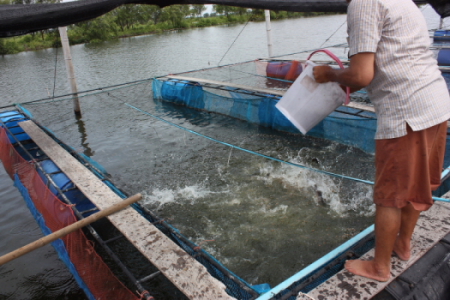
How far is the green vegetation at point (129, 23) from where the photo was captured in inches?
1377

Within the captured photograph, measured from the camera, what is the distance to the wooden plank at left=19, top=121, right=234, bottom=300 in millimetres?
2521

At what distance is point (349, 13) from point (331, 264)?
1749mm

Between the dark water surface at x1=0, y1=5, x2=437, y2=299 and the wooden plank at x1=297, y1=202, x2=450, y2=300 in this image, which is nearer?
the wooden plank at x1=297, y1=202, x2=450, y2=300

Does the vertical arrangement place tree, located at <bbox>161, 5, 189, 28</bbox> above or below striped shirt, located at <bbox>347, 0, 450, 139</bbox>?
above

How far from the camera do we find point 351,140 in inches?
248

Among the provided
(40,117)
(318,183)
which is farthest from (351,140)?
(40,117)

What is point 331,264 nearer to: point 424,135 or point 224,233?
point 424,135

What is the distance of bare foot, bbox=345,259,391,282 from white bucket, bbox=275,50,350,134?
126cm

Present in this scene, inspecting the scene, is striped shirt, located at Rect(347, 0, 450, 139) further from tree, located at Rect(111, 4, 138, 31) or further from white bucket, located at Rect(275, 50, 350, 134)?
tree, located at Rect(111, 4, 138, 31)

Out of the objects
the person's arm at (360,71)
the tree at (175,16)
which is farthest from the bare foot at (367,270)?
the tree at (175,16)

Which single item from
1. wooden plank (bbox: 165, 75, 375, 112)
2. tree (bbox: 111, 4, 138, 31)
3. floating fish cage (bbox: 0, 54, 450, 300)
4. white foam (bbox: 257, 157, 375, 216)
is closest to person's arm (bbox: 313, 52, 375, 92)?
floating fish cage (bbox: 0, 54, 450, 300)

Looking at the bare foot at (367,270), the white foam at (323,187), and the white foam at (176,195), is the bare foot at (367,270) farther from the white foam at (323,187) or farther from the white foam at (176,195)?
the white foam at (176,195)

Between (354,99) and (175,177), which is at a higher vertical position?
(354,99)

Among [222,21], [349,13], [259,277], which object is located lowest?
[259,277]
